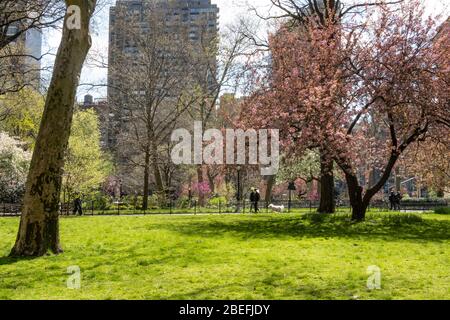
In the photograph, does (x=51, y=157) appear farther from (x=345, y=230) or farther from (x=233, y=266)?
(x=345, y=230)

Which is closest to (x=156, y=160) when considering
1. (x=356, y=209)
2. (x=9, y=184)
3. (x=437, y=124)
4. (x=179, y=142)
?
(x=179, y=142)

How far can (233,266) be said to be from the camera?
855 cm

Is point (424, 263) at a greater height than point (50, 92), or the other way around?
point (50, 92)

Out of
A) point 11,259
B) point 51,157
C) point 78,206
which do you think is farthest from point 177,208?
point 11,259

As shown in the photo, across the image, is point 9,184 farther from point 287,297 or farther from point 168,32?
point 287,297

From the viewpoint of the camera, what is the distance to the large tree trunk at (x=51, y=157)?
959cm

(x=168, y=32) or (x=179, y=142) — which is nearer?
(x=168, y=32)

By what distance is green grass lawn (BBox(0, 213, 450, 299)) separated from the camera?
21.5 feet

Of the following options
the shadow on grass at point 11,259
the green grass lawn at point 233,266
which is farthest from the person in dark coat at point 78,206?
the shadow on grass at point 11,259

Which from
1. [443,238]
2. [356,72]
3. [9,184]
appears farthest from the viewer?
[9,184]

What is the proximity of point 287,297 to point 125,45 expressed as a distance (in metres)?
30.9

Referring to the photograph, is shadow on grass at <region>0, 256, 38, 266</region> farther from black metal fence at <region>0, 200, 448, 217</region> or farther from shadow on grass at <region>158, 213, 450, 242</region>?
black metal fence at <region>0, 200, 448, 217</region>

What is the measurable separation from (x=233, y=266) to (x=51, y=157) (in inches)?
175

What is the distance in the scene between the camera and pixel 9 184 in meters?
31.0
